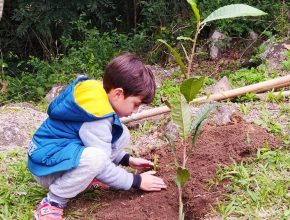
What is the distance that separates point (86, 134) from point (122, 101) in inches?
10.2

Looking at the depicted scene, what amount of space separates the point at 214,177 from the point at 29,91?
3581 mm

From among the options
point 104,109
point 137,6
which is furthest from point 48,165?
point 137,6

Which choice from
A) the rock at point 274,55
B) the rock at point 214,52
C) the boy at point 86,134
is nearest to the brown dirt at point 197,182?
the boy at point 86,134

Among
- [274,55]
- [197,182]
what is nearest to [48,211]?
[197,182]

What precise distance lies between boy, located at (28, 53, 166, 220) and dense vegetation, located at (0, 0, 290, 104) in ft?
10.5

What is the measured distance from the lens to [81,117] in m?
2.55

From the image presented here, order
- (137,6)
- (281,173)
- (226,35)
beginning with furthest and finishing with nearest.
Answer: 1. (137,6)
2. (226,35)
3. (281,173)

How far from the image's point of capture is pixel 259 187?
2668 millimetres

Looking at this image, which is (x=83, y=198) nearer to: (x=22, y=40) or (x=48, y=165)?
(x=48, y=165)

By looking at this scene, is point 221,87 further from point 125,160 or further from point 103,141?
point 103,141

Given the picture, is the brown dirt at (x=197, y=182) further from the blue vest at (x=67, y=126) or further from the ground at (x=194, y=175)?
the blue vest at (x=67, y=126)

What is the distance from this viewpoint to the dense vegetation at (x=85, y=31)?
6043 millimetres

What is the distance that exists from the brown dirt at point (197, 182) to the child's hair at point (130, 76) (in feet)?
1.86

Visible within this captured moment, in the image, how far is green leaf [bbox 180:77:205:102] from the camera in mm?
2254
